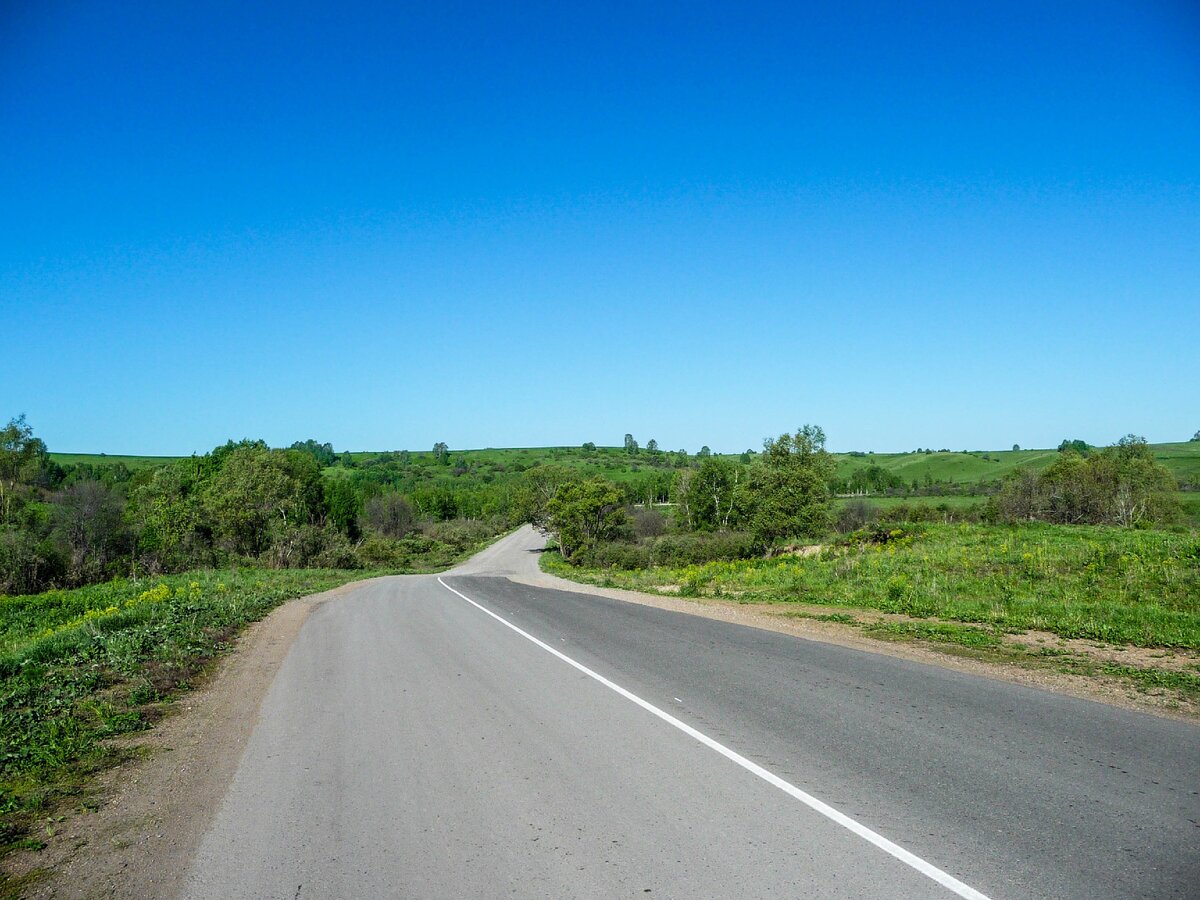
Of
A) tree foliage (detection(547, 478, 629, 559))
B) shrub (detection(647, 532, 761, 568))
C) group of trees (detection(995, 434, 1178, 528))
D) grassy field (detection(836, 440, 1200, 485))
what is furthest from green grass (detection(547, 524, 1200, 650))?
grassy field (detection(836, 440, 1200, 485))

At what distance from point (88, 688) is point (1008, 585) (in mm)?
19879

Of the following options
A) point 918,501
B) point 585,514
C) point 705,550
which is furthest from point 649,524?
point 918,501

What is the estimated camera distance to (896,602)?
17828mm

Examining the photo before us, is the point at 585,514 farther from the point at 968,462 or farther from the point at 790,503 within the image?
the point at 968,462

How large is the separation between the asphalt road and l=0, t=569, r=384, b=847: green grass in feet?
4.96

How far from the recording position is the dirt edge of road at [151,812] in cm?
468

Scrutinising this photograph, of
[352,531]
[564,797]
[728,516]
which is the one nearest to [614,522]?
[728,516]

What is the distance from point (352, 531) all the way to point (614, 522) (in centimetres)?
3659

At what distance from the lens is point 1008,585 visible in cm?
1870

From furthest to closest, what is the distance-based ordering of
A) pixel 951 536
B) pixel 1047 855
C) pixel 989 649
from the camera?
1. pixel 951 536
2. pixel 989 649
3. pixel 1047 855

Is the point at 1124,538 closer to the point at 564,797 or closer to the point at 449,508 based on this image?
the point at 564,797

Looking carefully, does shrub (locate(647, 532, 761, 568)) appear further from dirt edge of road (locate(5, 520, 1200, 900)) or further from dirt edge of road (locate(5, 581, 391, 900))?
dirt edge of road (locate(5, 581, 391, 900))

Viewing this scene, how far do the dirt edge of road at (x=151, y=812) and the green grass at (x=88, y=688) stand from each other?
29 cm

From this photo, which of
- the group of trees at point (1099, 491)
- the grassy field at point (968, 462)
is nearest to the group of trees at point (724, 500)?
the group of trees at point (1099, 491)
